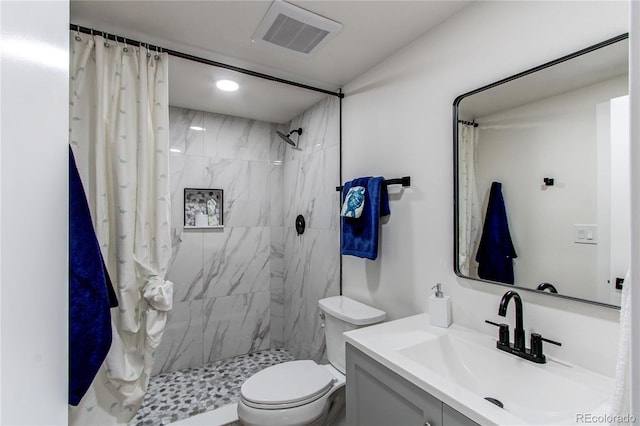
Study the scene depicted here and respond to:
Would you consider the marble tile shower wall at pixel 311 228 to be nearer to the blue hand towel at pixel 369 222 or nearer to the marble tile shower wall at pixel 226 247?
the marble tile shower wall at pixel 226 247

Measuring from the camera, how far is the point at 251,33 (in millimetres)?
1545

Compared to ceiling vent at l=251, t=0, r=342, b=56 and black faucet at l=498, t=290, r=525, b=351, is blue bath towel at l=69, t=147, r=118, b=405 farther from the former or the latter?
black faucet at l=498, t=290, r=525, b=351

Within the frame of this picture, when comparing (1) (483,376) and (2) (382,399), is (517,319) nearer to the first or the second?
(1) (483,376)

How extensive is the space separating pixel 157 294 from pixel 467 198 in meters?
1.47

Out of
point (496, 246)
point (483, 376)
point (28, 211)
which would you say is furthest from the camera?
point (496, 246)

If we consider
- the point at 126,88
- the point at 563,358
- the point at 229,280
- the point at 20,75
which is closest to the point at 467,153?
the point at 563,358

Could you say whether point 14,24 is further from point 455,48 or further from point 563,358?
point 455,48

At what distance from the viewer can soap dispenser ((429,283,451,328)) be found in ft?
4.40

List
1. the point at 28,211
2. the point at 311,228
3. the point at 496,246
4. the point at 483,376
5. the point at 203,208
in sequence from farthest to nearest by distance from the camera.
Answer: the point at 203,208 → the point at 311,228 → the point at 496,246 → the point at 483,376 → the point at 28,211

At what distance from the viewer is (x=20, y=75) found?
0.24 meters

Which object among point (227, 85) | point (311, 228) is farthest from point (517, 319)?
point (227, 85)

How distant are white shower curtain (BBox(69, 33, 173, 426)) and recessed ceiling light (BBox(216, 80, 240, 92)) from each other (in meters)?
0.57

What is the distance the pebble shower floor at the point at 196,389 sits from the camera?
2020 mm

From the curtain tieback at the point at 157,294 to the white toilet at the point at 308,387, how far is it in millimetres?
578
